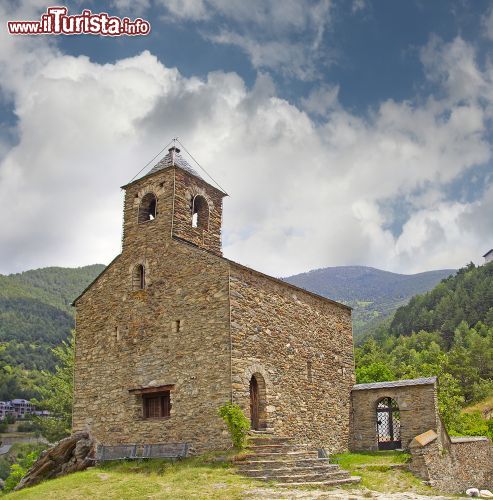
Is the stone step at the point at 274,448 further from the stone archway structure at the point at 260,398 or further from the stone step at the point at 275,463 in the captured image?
the stone archway structure at the point at 260,398

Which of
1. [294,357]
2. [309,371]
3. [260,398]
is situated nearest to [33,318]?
[309,371]

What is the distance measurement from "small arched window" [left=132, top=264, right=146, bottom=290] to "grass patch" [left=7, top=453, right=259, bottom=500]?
6408mm

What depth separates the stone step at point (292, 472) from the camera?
627 inches

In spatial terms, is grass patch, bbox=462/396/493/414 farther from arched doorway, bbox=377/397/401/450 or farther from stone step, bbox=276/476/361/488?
stone step, bbox=276/476/361/488

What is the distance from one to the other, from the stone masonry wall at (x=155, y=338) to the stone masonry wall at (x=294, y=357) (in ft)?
2.30

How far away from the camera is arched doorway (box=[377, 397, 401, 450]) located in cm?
2456

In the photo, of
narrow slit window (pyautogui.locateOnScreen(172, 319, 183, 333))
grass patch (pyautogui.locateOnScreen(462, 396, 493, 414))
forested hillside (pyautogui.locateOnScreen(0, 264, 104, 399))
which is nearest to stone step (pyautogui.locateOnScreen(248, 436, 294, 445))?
narrow slit window (pyautogui.locateOnScreen(172, 319, 183, 333))

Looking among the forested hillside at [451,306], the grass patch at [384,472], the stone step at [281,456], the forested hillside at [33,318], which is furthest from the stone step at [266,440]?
the forested hillside at [33,318]

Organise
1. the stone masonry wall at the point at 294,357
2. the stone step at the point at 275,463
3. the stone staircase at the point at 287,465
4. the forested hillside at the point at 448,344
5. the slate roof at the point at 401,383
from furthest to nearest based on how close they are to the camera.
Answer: the forested hillside at the point at 448,344 < the slate roof at the point at 401,383 < the stone masonry wall at the point at 294,357 < the stone step at the point at 275,463 < the stone staircase at the point at 287,465

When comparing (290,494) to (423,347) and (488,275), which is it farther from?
(488,275)

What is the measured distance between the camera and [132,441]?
20.4 metres

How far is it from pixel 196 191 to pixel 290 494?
1262 centimetres

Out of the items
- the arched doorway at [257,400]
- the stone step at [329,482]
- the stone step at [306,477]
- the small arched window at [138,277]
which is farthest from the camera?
the small arched window at [138,277]

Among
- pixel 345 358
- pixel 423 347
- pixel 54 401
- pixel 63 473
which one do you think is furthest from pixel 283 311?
pixel 423 347
